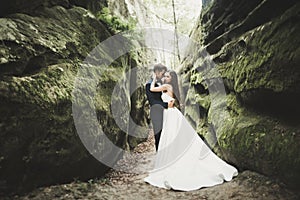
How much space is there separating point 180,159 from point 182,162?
142 mm

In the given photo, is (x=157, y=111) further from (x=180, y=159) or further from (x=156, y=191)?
(x=156, y=191)

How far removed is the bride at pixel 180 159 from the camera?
5066mm

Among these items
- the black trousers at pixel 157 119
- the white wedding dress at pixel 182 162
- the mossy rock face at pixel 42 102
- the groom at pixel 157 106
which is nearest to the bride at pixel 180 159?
the white wedding dress at pixel 182 162

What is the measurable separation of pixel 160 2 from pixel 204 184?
16903mm

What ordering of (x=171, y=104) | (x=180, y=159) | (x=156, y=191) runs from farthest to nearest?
(x=171, y=104) < (x=180, y=159) < (x=156, y=191)

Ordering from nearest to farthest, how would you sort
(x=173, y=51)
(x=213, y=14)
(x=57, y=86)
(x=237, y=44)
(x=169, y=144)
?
1. (x=57, y=86)
2. (x=237, y=44)
3. (x=169, y=144)
4. (x=213, y=14)
5. (x=173, y=51)

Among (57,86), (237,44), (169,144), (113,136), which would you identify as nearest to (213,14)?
(237,44)

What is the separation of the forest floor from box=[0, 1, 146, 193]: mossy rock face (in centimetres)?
21

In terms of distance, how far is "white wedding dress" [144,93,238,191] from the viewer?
16.6 feet

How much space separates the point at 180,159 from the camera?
5930 mm

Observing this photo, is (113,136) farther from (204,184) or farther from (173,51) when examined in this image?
(173,51)

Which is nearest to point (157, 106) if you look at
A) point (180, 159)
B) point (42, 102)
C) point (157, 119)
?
point (157, 119)

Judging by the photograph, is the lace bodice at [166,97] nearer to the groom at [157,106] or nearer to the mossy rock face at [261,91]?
the groom at [157,106]

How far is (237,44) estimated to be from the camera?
5.90 metres
